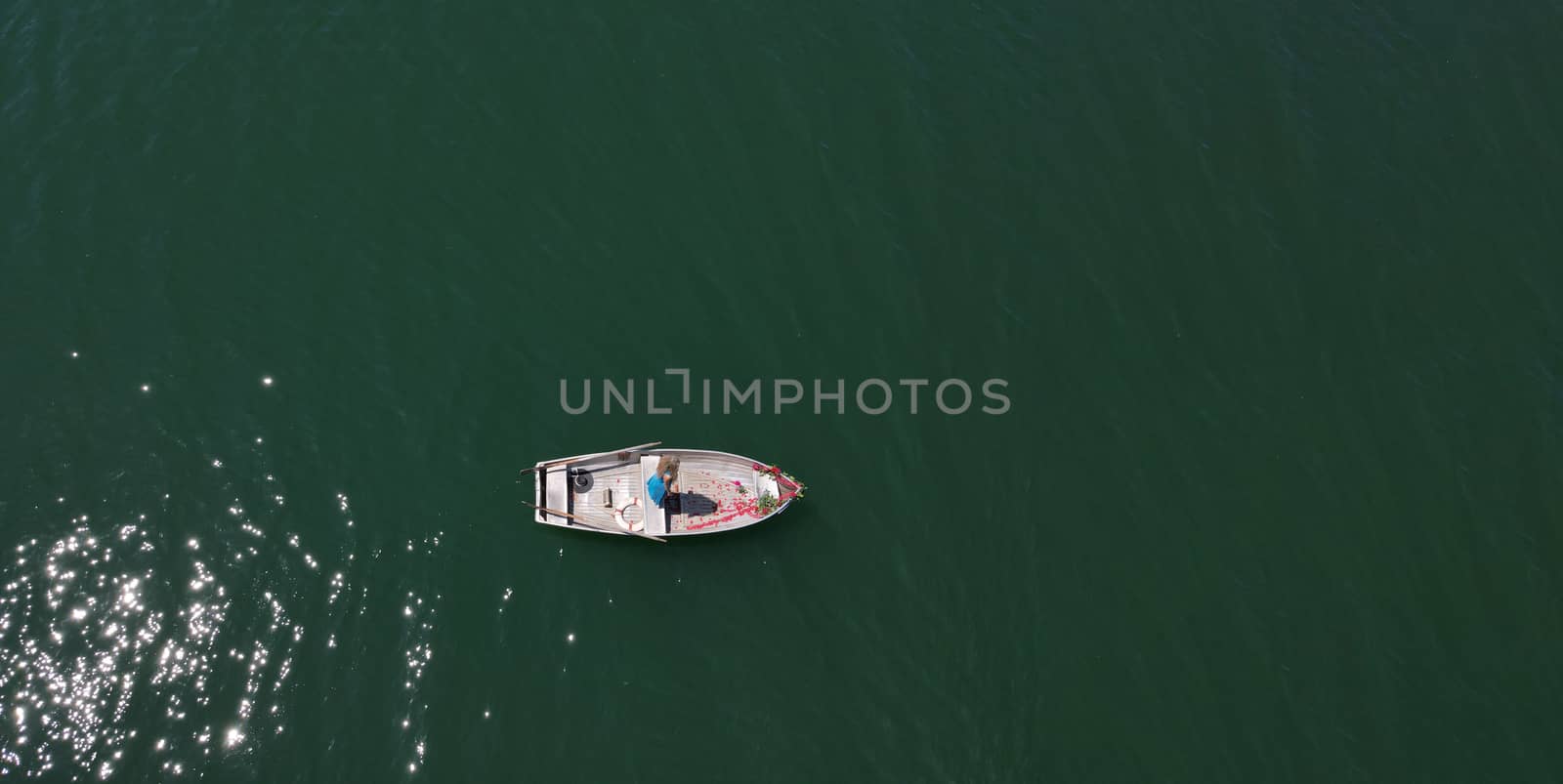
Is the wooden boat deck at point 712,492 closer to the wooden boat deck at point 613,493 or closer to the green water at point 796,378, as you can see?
the green water at point 796,378

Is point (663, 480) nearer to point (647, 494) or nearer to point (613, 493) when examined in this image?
point (647, 494)

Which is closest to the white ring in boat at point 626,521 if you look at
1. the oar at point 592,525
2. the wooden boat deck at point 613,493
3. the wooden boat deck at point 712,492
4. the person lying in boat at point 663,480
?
the wooden boat deck at point 613,493

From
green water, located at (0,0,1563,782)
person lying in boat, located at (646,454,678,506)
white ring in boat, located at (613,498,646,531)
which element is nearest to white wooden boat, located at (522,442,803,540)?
white ring in boat, located at (613,498,646,531)

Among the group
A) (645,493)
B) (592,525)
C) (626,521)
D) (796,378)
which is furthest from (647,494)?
(796,378)

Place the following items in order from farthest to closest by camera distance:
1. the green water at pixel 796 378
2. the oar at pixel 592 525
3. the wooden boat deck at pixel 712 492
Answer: the wooden boat deck at pixel 712 492, the oar at pixel 592 525, the green water at pixel 796 378

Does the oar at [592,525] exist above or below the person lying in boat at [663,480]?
below

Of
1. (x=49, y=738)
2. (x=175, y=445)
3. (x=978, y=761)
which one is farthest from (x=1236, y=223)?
(x=49, y=738)
